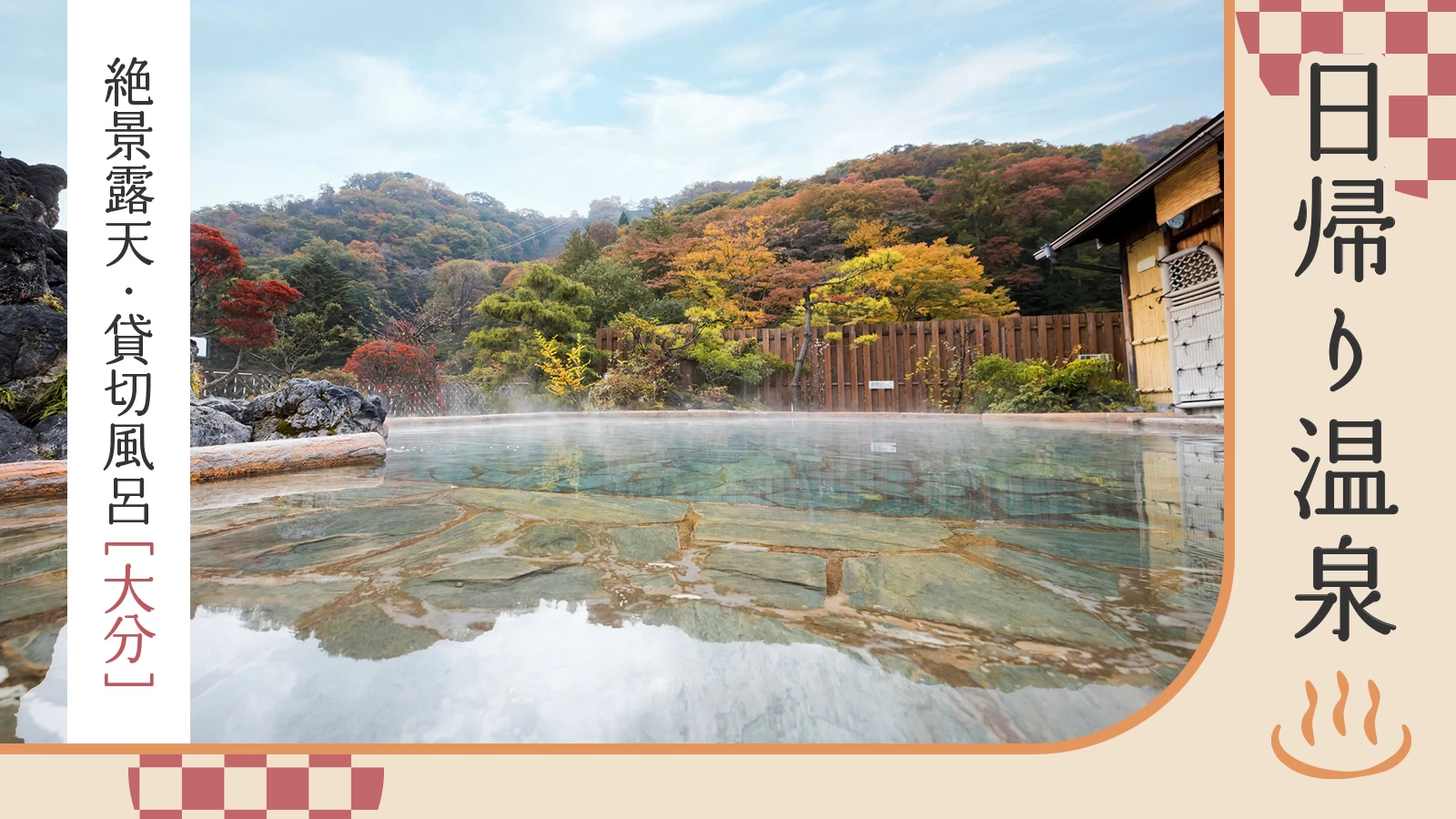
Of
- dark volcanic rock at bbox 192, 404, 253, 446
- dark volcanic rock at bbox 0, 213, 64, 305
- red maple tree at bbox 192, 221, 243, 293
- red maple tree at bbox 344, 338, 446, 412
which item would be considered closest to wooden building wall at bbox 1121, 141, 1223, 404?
dark volcanic rock at bbox 192, 404, 253, 446

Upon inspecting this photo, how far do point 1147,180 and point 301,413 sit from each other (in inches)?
407

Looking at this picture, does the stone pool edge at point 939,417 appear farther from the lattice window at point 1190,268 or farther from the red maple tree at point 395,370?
the red maple tree at point 395,370

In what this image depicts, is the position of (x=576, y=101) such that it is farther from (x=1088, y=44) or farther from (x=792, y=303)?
(x=1088, y=44)

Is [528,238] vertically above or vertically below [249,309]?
above

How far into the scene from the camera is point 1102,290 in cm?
1491

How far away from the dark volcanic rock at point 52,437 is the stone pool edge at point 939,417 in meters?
4.91

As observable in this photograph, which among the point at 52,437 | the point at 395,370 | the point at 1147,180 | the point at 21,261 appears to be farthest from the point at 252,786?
the point at 395,370

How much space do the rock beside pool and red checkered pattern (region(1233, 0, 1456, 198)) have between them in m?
5.64

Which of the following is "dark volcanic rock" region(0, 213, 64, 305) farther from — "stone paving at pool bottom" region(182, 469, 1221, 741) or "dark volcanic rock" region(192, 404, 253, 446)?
"stone paving at pool bottom" region(182, 469, 1221, 741)

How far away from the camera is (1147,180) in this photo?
6980 mm

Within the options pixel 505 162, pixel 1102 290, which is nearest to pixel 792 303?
pixel 1102 290

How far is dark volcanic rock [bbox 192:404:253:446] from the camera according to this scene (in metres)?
3.81

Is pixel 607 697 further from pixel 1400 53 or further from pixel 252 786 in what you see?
pixel 1400 53

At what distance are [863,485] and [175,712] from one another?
2523mm
